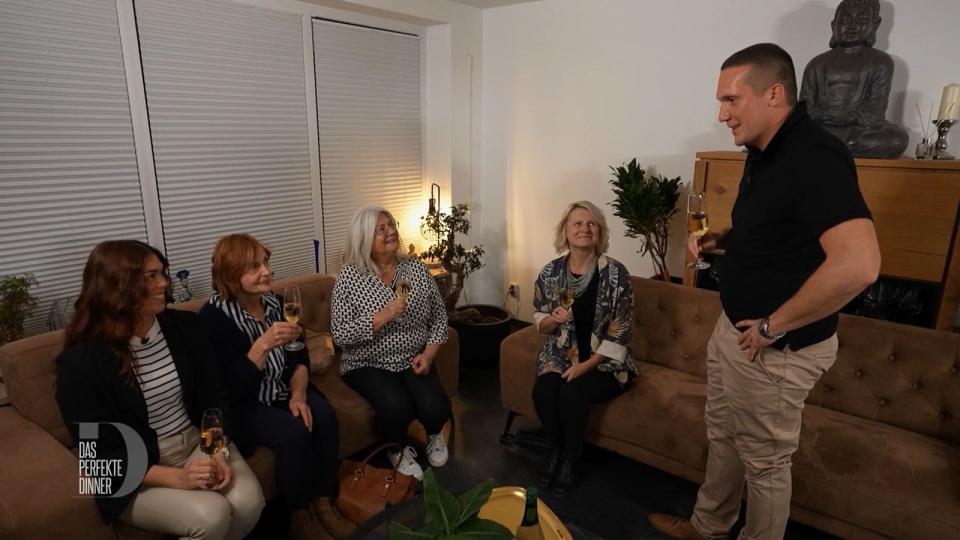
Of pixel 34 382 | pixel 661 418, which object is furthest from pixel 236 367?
pixel 661 418

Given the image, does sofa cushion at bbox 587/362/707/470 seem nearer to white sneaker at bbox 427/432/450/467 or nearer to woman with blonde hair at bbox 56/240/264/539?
white sneaker at bbox 427/432/450/467

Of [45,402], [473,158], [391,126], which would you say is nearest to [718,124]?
[473,158]

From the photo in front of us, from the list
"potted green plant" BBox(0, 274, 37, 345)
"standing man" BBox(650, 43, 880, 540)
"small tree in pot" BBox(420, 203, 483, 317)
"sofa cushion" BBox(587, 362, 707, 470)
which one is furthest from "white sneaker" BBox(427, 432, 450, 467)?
"potted green plant" BBox(0, 274, 37, 345)

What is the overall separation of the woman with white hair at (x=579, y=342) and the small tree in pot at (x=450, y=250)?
1.42 meters

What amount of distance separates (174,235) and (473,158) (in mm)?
2296

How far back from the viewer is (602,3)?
11.8 ft

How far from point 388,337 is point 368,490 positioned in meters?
0.69

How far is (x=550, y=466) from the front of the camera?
2.47 meters

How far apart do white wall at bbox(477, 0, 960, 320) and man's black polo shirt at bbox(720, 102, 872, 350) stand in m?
1.75

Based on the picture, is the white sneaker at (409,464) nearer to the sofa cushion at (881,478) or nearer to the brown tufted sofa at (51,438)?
the brown tufted sofa at (51,438)

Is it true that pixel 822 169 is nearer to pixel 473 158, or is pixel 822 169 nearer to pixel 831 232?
pixel 831 232

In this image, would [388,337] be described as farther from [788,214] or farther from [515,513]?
[788,214]

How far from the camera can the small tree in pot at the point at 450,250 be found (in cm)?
387

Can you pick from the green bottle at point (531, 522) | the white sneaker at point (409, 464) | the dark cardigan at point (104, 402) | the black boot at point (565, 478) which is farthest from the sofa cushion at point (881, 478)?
the dark cardigan at point (104, 402)
